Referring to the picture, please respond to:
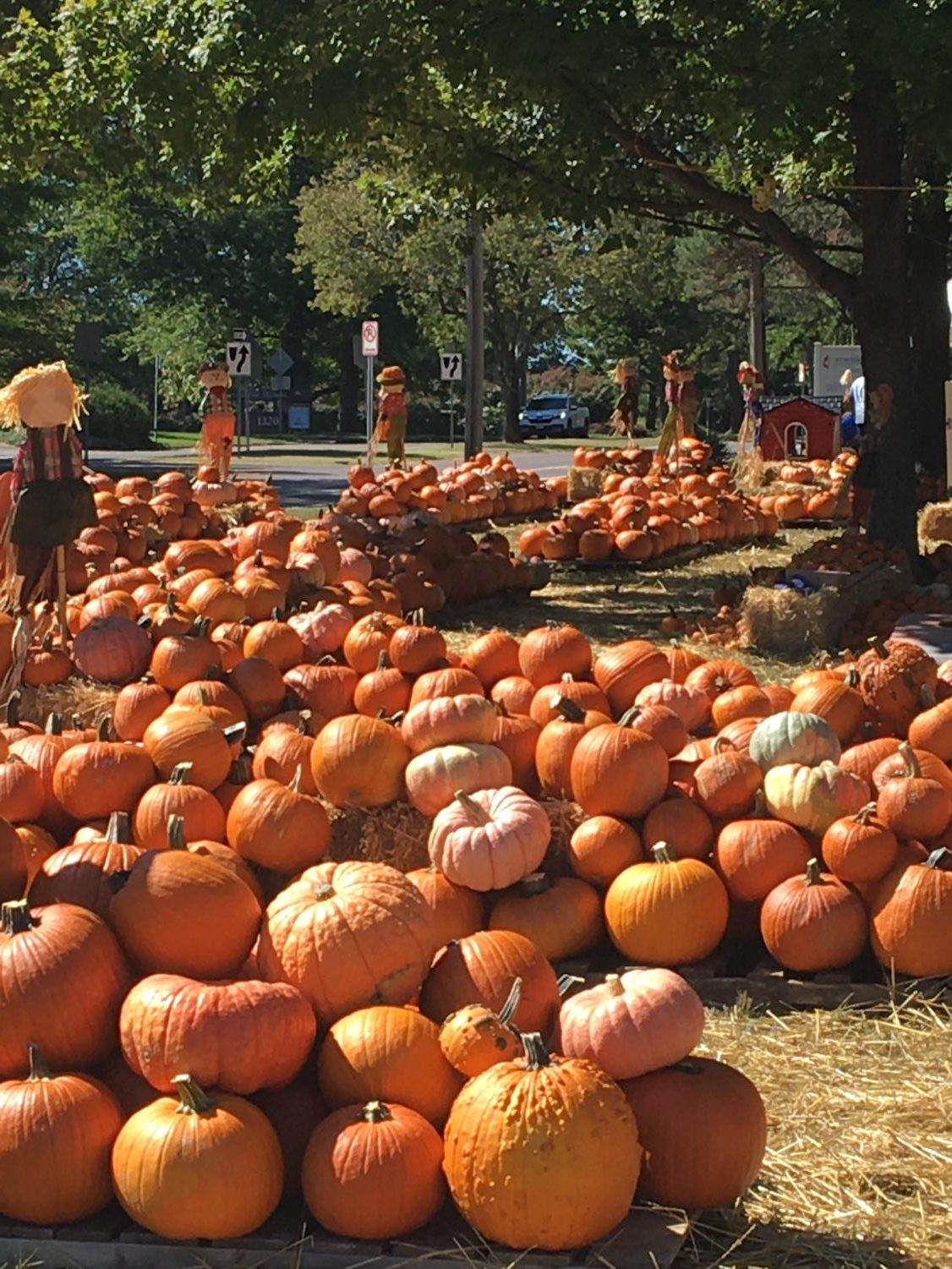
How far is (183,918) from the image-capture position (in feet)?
12.1

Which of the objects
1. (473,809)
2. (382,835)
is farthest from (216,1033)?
(382,835)

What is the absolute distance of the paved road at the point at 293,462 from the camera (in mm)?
28562

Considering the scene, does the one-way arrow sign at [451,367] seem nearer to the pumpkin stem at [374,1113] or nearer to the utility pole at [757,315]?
the utility pole at [757,315]

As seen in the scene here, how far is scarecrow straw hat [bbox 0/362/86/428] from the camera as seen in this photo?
323 inches

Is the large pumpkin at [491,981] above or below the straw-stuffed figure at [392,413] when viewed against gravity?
below

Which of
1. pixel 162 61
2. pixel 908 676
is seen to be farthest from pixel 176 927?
pixel 162 61

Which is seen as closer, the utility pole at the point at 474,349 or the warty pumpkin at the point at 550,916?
the warty pumpkin at the point at 550,916

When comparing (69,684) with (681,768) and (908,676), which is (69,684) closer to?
(681,768)

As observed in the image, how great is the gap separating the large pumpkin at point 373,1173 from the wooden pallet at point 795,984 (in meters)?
1.70

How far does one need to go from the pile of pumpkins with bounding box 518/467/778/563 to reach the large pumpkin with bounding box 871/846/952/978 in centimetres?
975

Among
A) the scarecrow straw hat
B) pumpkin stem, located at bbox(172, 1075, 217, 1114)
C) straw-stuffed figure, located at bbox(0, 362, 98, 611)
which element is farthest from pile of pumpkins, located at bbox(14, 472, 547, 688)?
pumpkin stem, located at bbox(172, 1075, 217, 1114)

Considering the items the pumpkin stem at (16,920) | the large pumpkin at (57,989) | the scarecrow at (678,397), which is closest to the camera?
the large pumpkin at (57,989)

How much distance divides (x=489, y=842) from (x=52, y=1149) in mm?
1943

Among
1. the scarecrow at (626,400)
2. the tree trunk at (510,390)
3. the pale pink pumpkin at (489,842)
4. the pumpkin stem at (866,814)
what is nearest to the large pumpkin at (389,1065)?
the pale pink pumpkin at (489,842)
